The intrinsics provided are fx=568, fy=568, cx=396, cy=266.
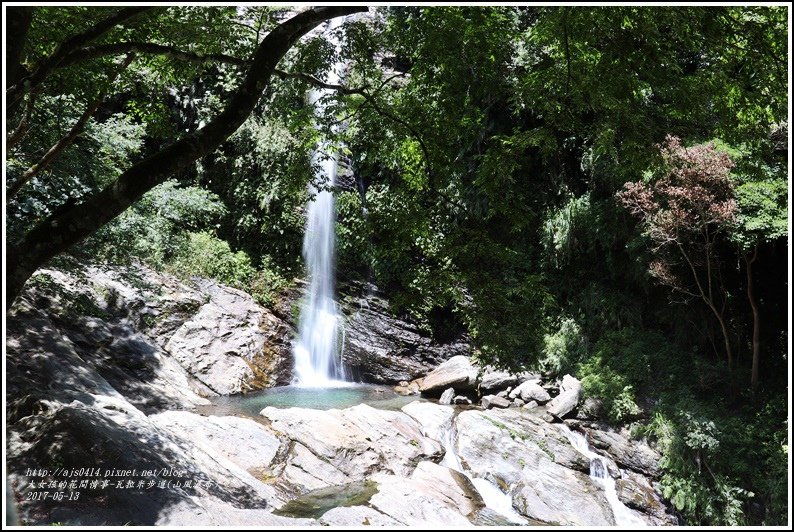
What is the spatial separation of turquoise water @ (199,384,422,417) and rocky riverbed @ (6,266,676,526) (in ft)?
1.25

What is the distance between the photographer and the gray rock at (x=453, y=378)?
12.5 meters

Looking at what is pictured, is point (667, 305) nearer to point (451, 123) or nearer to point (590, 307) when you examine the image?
point (590, 307)

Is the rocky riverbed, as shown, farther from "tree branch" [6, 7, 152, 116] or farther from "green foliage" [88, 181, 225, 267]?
"tree branch" [6, 7, 152, 116]

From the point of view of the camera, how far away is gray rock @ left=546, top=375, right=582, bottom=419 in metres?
11.0

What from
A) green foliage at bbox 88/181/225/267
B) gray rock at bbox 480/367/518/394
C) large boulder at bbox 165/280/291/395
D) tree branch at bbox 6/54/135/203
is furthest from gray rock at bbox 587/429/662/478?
tree branch at bbox 6/54/135/203

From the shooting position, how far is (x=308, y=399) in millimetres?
11602

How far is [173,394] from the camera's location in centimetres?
1009

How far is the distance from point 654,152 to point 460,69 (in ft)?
6.89

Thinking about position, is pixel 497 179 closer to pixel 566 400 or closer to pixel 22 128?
pixel 22 128

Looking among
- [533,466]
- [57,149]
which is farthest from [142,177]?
[533,466]

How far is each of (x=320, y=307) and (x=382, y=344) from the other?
200 centimetres

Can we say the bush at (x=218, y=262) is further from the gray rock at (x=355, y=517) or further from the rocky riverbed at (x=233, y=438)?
the gray rock at (x=355, y=517)

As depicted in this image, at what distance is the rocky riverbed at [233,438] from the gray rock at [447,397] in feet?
0.39

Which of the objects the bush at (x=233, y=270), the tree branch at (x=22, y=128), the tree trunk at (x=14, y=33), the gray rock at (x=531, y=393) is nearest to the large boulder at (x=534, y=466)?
the gray rock at (x=531, y=393)
